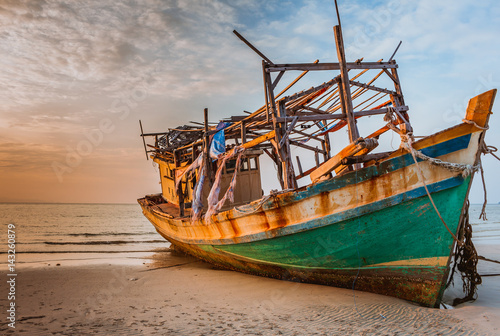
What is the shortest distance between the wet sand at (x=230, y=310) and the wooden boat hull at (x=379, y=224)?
0.40 metres

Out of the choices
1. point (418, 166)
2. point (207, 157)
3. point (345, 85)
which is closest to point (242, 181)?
point (207, 157)

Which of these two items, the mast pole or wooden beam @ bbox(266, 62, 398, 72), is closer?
the mast pole

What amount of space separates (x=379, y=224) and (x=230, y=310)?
2.94 meters

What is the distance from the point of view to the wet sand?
4516 millimetres

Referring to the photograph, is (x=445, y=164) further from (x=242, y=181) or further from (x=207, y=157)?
(x=242, y=181)

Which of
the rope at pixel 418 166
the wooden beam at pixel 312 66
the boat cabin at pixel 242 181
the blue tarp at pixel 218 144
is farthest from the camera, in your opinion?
the boat cabin at pixel 242 181

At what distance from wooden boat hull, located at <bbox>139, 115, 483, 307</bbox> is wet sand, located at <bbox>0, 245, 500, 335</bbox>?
40 cm

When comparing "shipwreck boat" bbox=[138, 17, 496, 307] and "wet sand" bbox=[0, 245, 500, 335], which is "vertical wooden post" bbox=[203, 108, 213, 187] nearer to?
"shipwreck boat" bbox=[138, 17, 496, 307]

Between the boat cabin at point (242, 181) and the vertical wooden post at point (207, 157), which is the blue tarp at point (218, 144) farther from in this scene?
the boat cabin at point (242, 181)

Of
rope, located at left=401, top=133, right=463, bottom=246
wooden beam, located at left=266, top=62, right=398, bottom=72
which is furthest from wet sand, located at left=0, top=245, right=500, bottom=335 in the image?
wooden beam, located at left=266, top=62, right=398, bottom=72

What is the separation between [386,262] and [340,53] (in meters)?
4.16

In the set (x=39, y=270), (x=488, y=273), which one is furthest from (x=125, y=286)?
(x=488, y=273)

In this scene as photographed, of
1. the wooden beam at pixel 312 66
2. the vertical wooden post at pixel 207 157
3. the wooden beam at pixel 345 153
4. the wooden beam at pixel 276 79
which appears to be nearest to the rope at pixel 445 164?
the wooden beam at pixel 345 153

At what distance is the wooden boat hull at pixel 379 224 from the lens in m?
4.80
